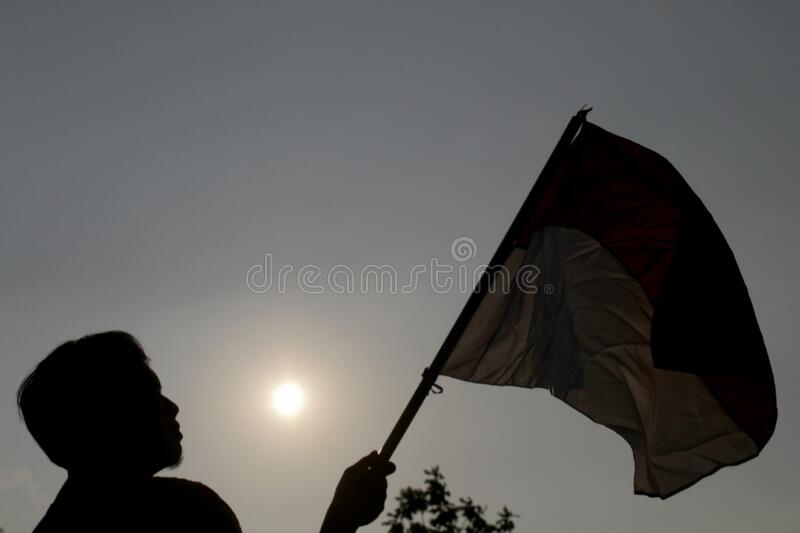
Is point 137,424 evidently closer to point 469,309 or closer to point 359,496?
point 359,496

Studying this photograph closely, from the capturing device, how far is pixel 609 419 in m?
4.68

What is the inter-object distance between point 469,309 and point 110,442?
1884 mm

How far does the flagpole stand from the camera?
3592 millimetres

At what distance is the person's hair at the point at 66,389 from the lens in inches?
105

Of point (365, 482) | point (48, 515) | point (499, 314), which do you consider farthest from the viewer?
point (499, 314)

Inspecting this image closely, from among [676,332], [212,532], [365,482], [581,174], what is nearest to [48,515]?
[212,532]

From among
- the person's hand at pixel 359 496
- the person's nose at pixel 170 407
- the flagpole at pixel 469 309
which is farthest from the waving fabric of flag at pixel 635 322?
the person's nose at pixel 170 407

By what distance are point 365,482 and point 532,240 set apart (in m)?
2.28

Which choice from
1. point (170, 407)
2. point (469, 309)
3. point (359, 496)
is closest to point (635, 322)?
point (469, 309)

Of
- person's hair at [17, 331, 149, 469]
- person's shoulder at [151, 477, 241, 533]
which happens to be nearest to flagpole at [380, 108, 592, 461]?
person's shoulder at [151, 477, 241, 533]

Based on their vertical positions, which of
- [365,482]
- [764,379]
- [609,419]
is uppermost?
[764,379]

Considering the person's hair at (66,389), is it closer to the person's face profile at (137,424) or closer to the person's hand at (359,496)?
the person's face profile at (137,424)

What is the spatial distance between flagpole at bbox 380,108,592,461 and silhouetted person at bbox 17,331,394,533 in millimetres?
991

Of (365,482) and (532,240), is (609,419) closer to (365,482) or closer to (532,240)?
(532,240)
